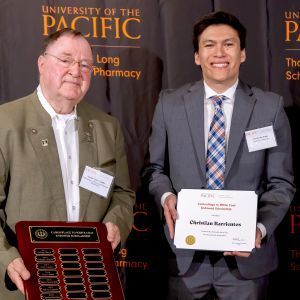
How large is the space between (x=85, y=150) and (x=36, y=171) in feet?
0.85

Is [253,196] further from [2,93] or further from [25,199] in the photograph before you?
[2,93]

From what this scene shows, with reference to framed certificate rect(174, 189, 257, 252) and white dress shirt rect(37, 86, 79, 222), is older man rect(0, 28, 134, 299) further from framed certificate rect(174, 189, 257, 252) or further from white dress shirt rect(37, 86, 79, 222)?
framed certificate rect(174, 189, 257, 252)

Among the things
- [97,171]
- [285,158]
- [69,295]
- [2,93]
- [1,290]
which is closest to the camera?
[69,295]

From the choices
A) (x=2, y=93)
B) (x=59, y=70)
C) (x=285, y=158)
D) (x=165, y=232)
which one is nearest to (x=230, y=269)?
(x=165, y=232)

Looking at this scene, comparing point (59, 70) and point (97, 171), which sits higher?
point (59, 70)

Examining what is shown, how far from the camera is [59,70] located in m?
2.56

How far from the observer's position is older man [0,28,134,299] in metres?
2.45

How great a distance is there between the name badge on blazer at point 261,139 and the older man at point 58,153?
64 centimetres

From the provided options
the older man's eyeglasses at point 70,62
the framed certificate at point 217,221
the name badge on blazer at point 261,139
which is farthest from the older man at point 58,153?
the name badge on blazer at point 261,139

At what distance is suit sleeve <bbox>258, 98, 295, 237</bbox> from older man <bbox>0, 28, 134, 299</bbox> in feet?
2.17

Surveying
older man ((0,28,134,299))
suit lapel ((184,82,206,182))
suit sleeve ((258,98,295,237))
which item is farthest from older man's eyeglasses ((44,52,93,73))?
suit sleeve ((258,98,295,237))

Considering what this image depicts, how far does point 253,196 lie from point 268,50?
3.62ft

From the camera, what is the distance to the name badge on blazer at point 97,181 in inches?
101

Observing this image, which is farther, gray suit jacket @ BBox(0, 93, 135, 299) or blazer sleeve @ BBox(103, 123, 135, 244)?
blazer sleeve @ BBox(103, 123, 135, 244)
